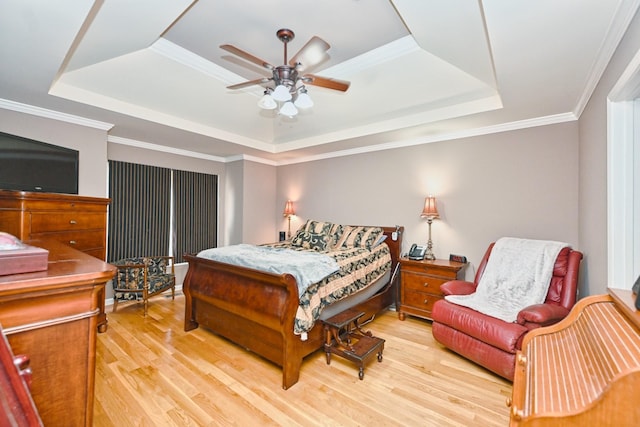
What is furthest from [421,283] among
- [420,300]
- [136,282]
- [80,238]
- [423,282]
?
[80,238]

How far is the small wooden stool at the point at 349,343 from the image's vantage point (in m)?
2.37

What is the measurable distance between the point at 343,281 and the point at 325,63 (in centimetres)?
233

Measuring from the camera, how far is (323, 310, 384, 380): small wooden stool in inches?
93.3

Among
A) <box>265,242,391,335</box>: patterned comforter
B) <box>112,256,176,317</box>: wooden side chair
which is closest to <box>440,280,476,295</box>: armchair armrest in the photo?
<box>265,242,391,335</box>: patterned comforter

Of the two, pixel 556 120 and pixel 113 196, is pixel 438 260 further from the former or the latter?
pixel 113 196

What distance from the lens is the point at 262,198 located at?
552 centimetres

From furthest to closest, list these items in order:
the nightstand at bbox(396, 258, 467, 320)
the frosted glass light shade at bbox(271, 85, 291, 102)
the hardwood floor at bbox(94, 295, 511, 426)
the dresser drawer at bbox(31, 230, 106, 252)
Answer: the nightstand at bbox(396, 258, 467, 320)
the dresser drawer at bbox(31, 230, 106, 252)
the frosted glass light shade at bbox(271, 85, 291, 102)
the hardwood floor at bbox(94, 295, 511, 426)

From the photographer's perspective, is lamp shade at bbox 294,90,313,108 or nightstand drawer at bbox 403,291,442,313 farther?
nightstand drawer at bbox 403,291,442,313

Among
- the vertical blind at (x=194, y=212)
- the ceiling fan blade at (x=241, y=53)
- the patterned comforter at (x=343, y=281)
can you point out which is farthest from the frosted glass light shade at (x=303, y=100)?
the vertical blind at (x=194, y=212)

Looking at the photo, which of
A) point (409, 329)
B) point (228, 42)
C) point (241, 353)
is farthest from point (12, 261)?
point (409, 329)

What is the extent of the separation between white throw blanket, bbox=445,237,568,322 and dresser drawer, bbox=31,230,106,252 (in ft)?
12.2

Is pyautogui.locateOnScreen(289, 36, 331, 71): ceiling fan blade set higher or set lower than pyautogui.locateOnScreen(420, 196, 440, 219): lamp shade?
higher

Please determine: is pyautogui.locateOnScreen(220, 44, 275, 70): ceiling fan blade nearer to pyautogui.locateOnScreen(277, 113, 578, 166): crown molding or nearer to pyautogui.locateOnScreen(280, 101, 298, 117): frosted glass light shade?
pyautogui.locateOnScreen(280, 101, 298, 117): frosted glass light shade

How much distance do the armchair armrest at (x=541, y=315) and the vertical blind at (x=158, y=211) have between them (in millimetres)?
4676
